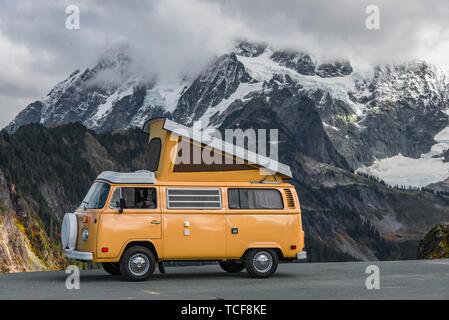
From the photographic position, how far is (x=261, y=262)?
1983 centimetres

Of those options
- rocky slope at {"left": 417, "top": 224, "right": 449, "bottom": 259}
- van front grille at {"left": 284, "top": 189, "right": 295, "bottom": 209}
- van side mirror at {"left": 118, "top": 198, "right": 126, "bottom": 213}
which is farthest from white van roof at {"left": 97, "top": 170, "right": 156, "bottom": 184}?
rocky slope at {"left": 417, "top": 224, "right": 449, "bottom": 259}

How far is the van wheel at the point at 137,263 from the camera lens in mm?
18359

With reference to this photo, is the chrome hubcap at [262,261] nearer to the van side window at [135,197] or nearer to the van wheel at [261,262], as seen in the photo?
the van wheel at [261,262]

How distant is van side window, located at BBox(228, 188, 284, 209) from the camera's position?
1972 centimetres

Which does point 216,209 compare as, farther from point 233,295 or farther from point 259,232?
point 233,295

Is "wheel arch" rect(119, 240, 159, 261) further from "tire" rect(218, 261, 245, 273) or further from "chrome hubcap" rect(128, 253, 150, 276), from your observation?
"tire" rect(218, 261, 245, 273)

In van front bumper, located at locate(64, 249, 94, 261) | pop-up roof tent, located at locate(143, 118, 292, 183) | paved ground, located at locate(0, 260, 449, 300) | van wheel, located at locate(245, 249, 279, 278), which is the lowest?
paved ground, located at locate(0, 260, 449, 300)

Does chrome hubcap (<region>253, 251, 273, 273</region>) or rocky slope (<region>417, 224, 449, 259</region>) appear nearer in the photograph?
chrome hubcap (<region>253, 251, 273, 273</region>)

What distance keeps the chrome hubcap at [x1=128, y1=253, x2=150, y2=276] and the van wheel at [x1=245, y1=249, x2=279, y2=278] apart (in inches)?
115

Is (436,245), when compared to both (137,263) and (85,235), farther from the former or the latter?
(85,235)

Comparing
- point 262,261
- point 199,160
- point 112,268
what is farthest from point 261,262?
point 112,268

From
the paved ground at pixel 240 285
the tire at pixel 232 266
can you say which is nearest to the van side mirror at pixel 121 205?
the paved ground at pixel 240 285

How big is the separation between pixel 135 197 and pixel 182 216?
139cm
